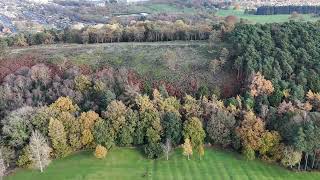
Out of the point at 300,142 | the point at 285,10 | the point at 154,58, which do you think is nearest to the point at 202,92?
the point at 154,58

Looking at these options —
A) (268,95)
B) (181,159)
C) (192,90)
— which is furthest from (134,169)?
(268,95)

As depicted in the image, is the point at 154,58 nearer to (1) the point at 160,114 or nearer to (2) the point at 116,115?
(1) the point at 160,114

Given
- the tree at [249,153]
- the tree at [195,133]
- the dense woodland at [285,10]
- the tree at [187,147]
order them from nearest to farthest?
the tree at [249,153], the tree at [187,147], the tree at [195,133], the dense woodland at [285,10]

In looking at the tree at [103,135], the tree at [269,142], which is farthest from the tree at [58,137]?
the tree at [269,142]

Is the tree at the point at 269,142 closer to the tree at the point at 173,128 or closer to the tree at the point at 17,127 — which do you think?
the tree at the point at 173,128

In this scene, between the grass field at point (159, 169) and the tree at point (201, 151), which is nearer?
the grass field at point (159, 169)

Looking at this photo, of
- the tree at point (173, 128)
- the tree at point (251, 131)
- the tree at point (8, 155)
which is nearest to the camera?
the tree at point (8, 155)
